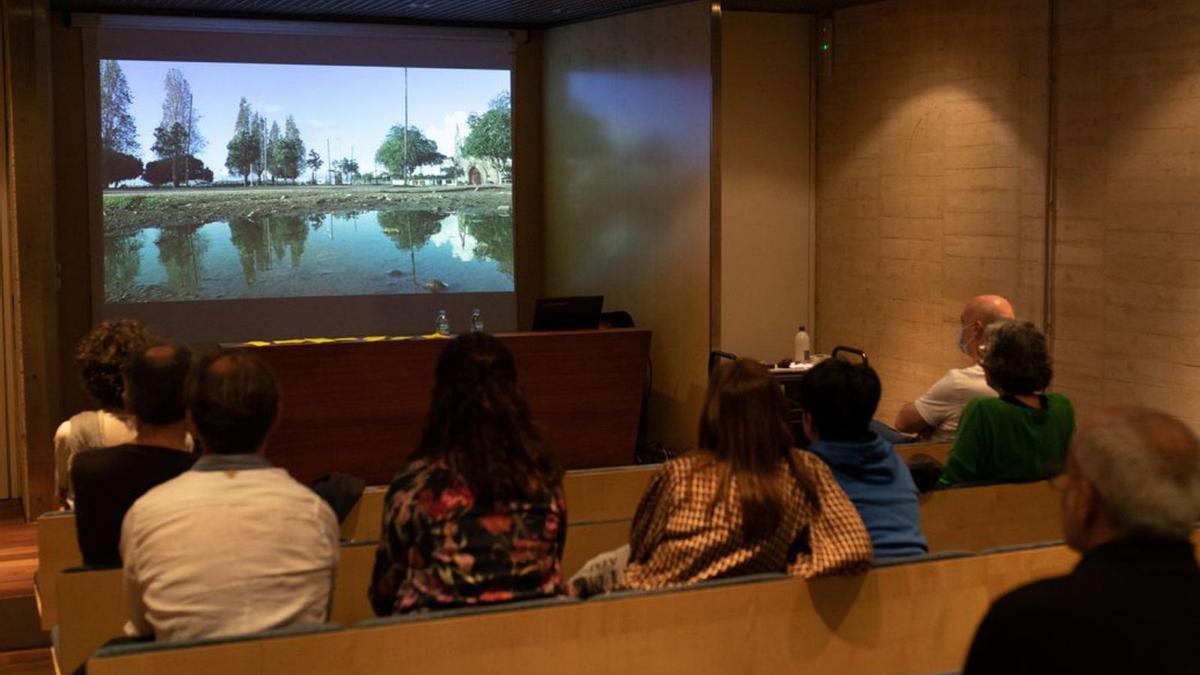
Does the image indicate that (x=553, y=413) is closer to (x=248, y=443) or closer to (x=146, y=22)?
(x=146, y=22)

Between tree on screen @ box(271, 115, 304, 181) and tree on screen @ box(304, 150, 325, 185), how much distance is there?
25 mm

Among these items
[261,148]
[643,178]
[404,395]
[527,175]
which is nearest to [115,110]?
[261,148]

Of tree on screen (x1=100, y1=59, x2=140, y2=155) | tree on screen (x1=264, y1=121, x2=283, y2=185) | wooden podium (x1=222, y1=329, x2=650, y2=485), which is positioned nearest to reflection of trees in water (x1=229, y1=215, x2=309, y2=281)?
tree on screen (x1=264, y1=121, x2=283, y2=185)

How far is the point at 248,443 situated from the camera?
260cm

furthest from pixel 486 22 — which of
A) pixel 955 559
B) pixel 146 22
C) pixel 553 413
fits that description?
pixel 955 559

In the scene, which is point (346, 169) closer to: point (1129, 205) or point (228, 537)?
point (1129, 205)

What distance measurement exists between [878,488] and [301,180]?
6.54m

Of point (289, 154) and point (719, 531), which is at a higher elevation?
point (289, 154)

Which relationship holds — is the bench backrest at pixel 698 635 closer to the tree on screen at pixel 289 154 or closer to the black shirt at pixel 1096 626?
the black shirt at pixel 1096 626

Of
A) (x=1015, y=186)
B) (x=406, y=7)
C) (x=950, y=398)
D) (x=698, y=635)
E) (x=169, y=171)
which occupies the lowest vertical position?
(x=698, y=635)

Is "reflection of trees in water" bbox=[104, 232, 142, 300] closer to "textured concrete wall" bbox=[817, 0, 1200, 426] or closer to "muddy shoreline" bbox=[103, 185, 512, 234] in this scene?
"muddy shoreline" bbox=[103, 185, 512, 234]

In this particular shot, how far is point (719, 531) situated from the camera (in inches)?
115

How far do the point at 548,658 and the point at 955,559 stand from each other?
1019 millimetres

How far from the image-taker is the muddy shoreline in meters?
8.59
